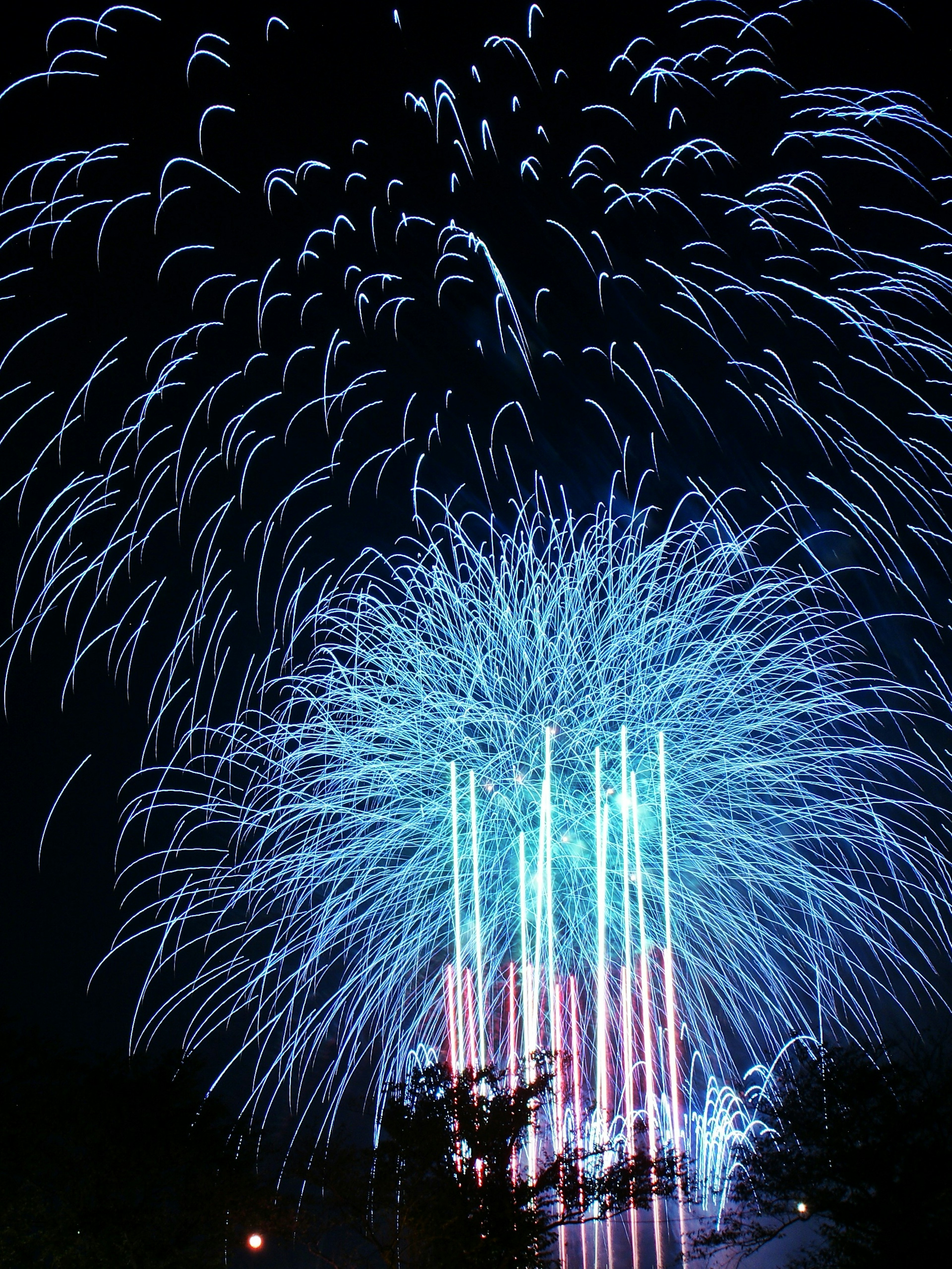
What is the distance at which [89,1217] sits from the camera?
72.6 ft

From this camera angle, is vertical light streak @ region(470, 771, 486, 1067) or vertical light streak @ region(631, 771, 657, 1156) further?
vertical light streak @ region(470, 771, 486, 1067)

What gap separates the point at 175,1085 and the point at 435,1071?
9.31 metres

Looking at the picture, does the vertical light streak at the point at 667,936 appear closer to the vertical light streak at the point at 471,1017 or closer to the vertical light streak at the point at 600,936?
the vertical light streak at the point at 600,936

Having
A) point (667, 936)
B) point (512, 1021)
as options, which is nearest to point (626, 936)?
point (667, 936)

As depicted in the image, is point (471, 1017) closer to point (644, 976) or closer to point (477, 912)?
point (477, 912)

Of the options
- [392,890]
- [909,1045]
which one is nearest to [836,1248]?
[909,1045]

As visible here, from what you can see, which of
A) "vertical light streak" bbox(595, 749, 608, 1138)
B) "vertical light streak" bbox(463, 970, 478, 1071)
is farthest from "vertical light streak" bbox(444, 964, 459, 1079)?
"vertical light streak" bbox(595, 749, 608, 1138)

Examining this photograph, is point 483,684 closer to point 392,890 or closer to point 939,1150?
point 392,890

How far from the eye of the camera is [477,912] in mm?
24109

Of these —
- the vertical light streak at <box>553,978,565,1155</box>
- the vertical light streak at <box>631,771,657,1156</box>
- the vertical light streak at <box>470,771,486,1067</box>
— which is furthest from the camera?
the vertical light streak at <box>470,771,486,1067</box>

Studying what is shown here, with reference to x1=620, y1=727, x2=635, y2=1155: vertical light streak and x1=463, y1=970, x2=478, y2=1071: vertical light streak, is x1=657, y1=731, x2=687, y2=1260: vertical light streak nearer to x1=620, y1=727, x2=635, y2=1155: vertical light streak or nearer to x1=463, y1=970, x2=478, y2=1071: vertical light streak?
x1=620, y1=727, x2=635, y2=1155: vertical light streak

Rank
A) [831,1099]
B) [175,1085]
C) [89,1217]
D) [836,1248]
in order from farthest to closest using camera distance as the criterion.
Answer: [175,1085]
[89,1217]
[831,1099]
[836,1248]

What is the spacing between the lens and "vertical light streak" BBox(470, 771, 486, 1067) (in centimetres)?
2356

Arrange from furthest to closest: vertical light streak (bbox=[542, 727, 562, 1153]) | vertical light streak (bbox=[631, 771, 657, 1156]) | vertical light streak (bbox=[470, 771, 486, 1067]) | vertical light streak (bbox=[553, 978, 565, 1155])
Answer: vertical light streak (bbox=[470, 771, 486, 1067])
vertical light streak (bbox=[542, 727, 562, 1153])
vertical light streak (bbox=[631, 771, 657, 1156])
vertical light streak (bbox=[553, 978, 565, 1155])
